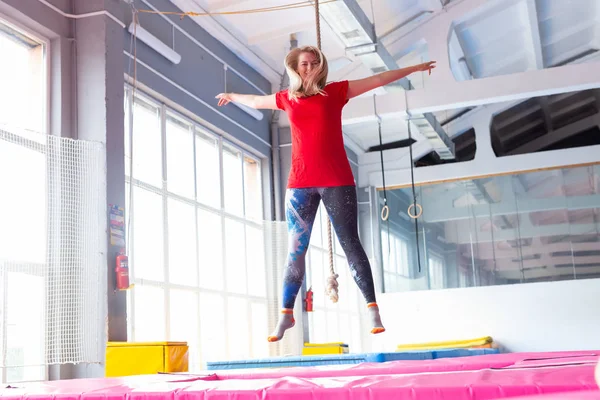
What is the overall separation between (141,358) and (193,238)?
2.50 meters

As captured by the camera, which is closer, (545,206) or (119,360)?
(119,360)

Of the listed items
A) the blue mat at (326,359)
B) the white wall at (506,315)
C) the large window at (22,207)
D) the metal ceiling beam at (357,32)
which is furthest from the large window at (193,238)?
the white wall at (506,315)

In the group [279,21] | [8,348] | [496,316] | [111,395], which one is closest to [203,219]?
[279,21]

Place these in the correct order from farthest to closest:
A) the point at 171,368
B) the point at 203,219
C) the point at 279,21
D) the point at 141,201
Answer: the point at 279,21, the point at 203,219, the point at 141,201, the point at 171,368

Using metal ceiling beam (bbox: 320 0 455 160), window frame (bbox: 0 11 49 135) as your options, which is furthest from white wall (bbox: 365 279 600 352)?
window frame (bbox: 0 11 49 135)

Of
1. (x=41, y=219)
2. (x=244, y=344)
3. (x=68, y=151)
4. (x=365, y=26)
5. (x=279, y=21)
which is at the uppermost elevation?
(x=279, y=21)

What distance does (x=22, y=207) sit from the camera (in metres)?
5.14

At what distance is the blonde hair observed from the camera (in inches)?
121

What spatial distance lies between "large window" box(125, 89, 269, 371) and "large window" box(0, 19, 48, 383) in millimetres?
894

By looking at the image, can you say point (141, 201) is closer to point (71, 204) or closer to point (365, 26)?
point (71, 204)

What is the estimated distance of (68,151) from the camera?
5.55m

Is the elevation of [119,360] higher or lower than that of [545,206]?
lower

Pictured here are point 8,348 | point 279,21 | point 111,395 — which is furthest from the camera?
point 279,21

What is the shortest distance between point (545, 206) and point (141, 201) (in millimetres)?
6055
